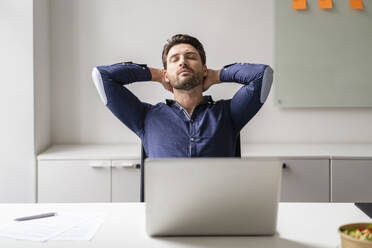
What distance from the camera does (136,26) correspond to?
375 centimetres

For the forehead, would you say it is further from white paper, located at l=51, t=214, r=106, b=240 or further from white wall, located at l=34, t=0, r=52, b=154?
white wall, located at l=34, t=0, r=52, b=154

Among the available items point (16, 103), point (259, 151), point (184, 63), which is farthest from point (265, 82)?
point (16, 103)

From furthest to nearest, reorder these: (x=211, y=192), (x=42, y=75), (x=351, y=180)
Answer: (x=42, y=75) → (x=351, y=180) → (x=211, y=192)

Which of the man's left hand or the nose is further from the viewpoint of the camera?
the man's left hand

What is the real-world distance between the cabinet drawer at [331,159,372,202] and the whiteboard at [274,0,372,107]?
0.59 meters

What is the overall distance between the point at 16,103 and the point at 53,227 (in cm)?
186

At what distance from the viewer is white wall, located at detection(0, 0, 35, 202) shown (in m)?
3.35

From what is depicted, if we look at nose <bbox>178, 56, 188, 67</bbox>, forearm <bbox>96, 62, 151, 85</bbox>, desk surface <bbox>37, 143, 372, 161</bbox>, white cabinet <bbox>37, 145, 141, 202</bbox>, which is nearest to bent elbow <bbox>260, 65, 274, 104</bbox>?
nose <bbox>178, 56, 188, 67</bbox>

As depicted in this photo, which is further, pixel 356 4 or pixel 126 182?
pixel 356 4

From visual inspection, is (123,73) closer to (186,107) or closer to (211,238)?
(186,107)

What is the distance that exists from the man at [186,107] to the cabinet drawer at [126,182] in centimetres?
86

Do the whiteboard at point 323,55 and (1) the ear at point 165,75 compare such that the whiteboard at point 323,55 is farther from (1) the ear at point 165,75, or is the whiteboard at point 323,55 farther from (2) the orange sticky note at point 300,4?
(1) the ear at point 165,75

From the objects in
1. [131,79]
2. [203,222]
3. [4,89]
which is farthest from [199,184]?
[4,89]

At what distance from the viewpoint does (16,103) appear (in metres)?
3.39
